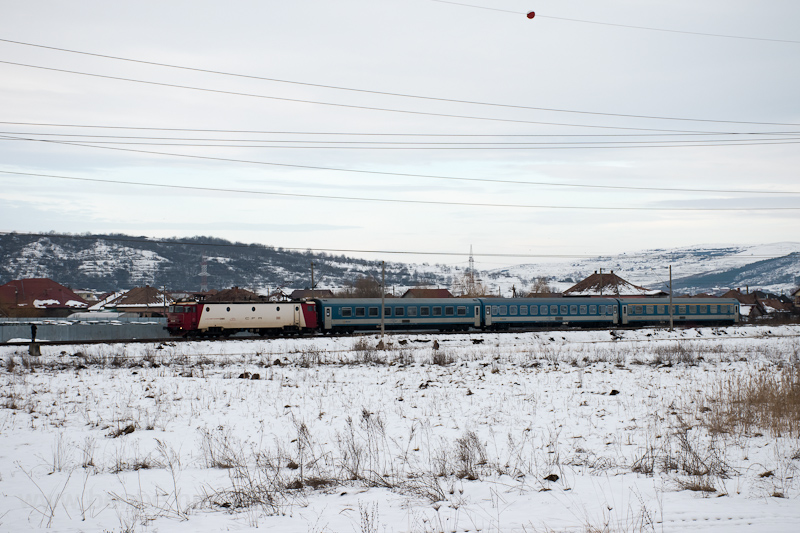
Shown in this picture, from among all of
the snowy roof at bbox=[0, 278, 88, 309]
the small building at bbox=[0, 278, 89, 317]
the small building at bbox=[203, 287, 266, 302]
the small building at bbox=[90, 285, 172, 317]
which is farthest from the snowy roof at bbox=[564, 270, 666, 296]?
the snowy roof at bbox=[0, 278, 88, 309]

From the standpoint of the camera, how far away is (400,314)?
149ft

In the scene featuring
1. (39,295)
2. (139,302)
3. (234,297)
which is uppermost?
(39,295)

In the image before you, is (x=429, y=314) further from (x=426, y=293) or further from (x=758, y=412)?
(x=426, y=293)

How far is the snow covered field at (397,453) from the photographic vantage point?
7551 mm

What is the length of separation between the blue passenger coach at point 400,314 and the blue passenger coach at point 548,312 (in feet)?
4.75

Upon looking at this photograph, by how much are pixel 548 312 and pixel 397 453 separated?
4073cm

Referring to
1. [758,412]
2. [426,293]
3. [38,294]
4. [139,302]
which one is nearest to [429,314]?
[758,412]

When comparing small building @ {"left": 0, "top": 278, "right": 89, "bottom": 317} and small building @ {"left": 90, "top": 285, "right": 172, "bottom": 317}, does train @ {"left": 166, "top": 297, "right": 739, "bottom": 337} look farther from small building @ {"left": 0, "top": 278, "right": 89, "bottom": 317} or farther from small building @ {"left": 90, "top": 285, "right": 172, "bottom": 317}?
small building @ {"left": 0, "top": 278, "right": 89, "bottom": 317}

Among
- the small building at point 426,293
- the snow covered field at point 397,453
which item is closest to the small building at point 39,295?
the small building at point 426,293

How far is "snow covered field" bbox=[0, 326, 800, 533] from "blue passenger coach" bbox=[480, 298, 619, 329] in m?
26.5

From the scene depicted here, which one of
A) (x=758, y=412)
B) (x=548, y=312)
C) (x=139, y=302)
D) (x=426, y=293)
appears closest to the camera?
(x=758, y=412)

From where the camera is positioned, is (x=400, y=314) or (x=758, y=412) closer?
(x=758, y=412)

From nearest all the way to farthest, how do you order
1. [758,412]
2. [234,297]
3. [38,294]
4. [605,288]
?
1. [758,412]
2. [234,297]
3. [605,288]
4. [38,294]

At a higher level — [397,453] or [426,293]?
[426,293]
